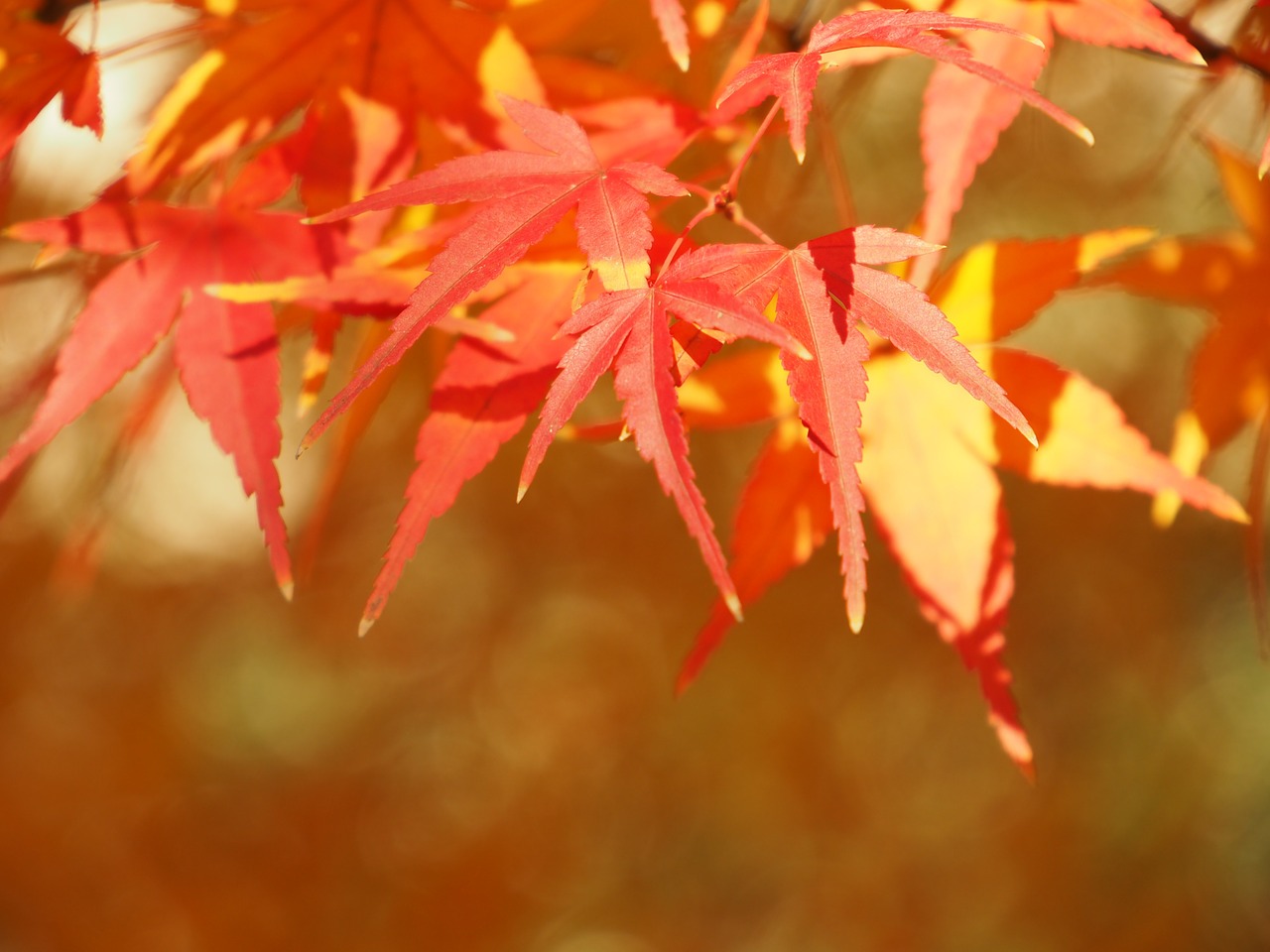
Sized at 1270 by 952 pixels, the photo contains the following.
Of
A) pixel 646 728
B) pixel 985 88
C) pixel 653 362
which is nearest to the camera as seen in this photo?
pixel 653 362

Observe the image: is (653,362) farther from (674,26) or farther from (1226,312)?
(1226,312)

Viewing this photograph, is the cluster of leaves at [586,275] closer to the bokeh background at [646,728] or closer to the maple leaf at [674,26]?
the maple leaf at [674,26]

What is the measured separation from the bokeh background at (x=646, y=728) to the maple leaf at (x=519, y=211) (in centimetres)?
140

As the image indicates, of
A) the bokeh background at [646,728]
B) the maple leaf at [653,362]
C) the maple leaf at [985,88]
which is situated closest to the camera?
the maple leaf at [653,362]

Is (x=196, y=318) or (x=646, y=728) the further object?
(x=646, y=728)

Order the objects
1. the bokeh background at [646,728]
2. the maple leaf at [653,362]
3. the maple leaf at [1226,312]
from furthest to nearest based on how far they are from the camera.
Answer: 1. the bokeh background at [646,728]
2. the maple leaf at [1226,312]
3. the maple leaf at [653,362]

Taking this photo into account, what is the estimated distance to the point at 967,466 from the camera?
48 centimetres

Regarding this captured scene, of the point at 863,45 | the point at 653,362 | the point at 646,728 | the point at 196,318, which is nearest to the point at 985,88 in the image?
the point at 863,45

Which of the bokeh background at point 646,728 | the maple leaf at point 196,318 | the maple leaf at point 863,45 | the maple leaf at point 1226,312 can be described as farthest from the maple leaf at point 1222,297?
the bokeh background at point 646,728

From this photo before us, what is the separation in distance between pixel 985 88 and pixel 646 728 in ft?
6.66

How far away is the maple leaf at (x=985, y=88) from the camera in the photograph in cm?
36

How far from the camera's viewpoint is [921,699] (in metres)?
2.37

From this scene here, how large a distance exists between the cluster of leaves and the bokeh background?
128 centimetres

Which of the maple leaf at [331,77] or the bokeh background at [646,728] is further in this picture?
the bokeh background at [646,728]
